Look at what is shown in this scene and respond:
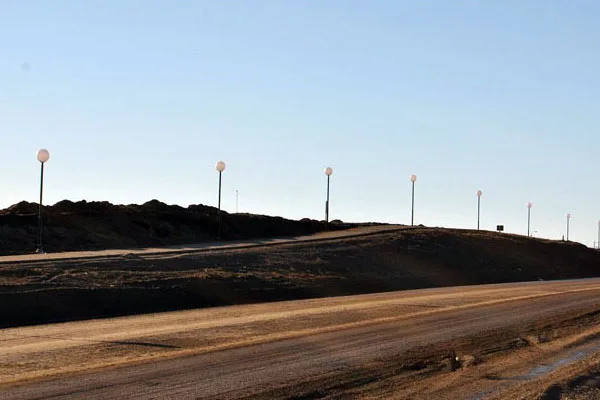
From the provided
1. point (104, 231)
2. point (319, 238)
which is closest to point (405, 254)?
point (319, 238)

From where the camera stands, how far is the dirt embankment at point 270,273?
81.2ft

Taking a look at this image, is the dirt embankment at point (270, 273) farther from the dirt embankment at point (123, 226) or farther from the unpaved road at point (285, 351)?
the dirt embankment at point (123, 226)

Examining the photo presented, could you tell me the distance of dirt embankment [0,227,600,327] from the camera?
24.8 m

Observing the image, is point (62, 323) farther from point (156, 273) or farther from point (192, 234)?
point (192, 234)

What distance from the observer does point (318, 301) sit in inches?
1178

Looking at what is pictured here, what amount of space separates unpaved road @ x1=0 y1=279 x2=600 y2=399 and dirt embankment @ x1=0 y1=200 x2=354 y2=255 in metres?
16.2

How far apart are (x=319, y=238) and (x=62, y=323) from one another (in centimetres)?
2675

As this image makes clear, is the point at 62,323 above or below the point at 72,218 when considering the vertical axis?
below

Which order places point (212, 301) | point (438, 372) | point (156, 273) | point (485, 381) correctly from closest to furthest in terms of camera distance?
point (485, 381), point (438, 372), point (212, 301), point (156, 273)

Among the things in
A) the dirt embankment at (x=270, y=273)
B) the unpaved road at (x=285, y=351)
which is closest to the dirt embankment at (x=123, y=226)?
the dirt embankment at (x=270, y=273)

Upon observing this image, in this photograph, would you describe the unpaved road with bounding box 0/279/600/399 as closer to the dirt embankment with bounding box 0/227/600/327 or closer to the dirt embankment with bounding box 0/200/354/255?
the dirt embankment with bounding box 0/227/600/327

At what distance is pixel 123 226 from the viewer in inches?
1796

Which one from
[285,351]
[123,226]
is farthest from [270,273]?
[285,351]

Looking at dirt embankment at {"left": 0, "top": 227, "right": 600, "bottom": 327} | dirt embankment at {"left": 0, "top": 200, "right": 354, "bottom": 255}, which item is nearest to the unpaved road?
dirt embankment at {"left": 0, "top": 227, "right": 600, "bottom": 327}
